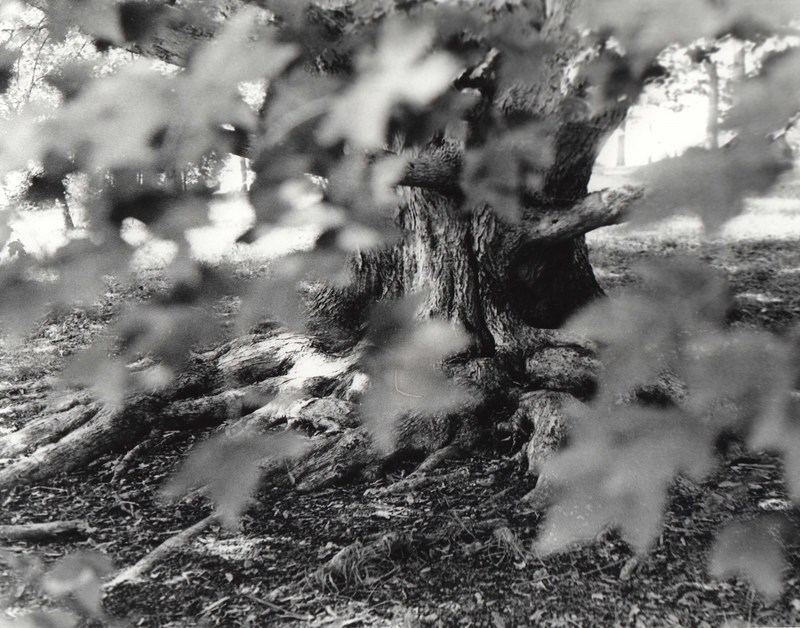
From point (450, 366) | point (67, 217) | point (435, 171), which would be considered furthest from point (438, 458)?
point (67, 217)

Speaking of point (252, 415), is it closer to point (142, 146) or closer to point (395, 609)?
point (395, 609)

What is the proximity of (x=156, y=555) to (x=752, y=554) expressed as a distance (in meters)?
2.86

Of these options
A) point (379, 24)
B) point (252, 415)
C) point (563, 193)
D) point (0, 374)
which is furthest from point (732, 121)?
point (0, 374)

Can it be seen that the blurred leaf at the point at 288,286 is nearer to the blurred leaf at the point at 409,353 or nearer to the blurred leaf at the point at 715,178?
the blurred leaf at the point at 409,353

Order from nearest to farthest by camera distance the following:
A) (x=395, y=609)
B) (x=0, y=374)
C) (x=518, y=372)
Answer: (x=395, y=609), (x=518, y=372), (x=0, y=374)

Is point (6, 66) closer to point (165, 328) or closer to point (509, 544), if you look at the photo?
point (165, 328)

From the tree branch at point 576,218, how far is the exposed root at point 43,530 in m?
2.76

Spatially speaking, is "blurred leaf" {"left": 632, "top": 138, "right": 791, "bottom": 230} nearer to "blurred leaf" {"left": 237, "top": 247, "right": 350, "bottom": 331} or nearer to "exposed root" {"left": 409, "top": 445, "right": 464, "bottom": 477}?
"blurred leaf" {"left": 237, "top": 247, "right": 350, "bottom": 331}

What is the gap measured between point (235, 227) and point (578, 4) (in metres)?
0.60

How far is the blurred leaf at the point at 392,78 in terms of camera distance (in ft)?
2.83

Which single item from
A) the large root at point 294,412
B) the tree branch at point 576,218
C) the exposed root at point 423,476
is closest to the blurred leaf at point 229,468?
the tree branch at point 576,218

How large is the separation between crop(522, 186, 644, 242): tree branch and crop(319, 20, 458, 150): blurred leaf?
1872 millimetres

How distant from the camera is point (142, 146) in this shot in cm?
91

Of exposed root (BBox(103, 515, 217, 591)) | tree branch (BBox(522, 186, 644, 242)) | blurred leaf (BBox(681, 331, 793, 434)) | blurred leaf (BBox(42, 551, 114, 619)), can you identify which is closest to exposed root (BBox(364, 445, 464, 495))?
exposed root (BBox(103, 515, 217, 591))
